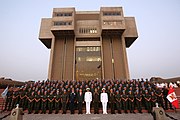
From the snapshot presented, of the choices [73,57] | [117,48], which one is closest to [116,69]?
[117,48]

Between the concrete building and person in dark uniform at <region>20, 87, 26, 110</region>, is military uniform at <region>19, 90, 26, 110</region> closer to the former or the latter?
person in dark uniform at <region>20, 87, 26, 110</region>

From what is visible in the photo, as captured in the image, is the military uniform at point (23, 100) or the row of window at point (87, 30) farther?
the row of window at point (87, 30)

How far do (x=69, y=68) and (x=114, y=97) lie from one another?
65.8ft

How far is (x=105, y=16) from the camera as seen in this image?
28422 mm

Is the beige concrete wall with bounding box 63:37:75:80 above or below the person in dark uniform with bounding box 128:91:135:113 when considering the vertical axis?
above

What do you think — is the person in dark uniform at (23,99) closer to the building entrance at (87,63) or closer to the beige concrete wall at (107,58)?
the beige concrete wall at (107,58)

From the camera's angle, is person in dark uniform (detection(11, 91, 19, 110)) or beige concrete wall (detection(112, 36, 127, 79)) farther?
beige concrete wall (detection(112, 36, 127, 79))

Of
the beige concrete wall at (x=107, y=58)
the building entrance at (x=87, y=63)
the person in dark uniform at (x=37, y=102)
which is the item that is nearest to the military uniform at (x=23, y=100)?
the person in dark uniform at (x=37, y=102)

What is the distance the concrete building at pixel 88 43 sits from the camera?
1067 inches

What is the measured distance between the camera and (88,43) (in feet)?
95.4

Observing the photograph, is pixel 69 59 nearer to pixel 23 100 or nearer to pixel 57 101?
pixel 23 100

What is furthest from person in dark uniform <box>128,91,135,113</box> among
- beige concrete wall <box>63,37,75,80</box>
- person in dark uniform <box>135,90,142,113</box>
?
beige concrete wall <box>63,37,75,80</box>

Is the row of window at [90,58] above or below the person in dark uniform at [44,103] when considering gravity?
above

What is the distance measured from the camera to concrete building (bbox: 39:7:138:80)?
88.9 ft
